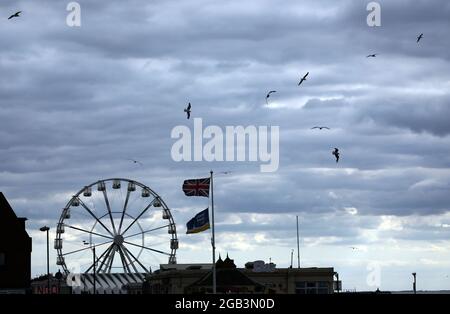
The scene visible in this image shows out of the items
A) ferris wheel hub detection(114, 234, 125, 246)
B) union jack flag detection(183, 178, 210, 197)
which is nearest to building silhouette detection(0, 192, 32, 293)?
ferris wheel hub detection(114, 234, 125, 246)

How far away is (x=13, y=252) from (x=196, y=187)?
34.3 meters

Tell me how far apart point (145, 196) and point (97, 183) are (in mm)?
7372

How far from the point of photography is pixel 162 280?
532ft

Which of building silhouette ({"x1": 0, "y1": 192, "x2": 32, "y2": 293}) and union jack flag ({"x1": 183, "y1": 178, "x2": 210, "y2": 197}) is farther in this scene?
building silhouette ({"x1": 0, "y1": 192, "x2": 32, "y2": 293})

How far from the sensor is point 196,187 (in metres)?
108

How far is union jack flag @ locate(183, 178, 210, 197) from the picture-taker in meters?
107

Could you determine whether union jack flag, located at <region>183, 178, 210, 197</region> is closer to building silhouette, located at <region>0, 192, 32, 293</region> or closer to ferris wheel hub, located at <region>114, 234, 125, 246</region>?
building silhouette, located at <region>0, 192, 32, 293</region>

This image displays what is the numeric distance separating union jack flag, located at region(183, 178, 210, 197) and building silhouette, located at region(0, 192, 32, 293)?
1308 inches

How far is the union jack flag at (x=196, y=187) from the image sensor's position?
352ft

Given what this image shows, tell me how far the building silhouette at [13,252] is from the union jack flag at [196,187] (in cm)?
3323

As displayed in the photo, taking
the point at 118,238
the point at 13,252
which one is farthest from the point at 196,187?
the point at 118,238
